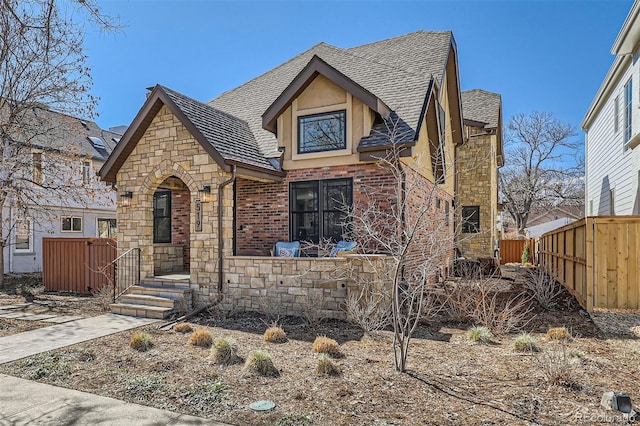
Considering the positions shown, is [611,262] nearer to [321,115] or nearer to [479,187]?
[321,115]

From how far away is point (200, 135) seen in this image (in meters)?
9.41

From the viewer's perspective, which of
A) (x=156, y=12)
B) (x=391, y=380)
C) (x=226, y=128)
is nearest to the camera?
(x=391, y=380)

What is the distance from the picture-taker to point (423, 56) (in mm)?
13117

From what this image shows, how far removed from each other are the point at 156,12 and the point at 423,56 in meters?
8.29

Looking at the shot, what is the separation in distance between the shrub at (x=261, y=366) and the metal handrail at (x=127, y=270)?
251 inches

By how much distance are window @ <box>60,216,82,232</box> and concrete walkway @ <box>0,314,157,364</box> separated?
1373 centimetres

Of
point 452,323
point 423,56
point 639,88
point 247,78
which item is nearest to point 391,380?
point 452,323

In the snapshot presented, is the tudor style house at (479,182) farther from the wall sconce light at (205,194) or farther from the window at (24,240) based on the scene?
the window at (24,240)

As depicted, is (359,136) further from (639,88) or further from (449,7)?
(639,88)

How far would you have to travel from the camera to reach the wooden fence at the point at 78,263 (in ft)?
39.2

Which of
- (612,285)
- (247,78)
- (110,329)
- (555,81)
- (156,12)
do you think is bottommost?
(110,329)

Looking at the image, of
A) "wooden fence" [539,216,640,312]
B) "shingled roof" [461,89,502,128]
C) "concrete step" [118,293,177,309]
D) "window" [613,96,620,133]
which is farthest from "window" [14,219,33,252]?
"window" [613,96,620,133]

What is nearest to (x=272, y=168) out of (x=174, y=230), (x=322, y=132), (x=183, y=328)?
(x=322, y=132)

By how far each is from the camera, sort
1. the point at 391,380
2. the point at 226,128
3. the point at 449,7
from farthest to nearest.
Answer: the point at 449,7 < the point at 226,128 < the point at 391,380
